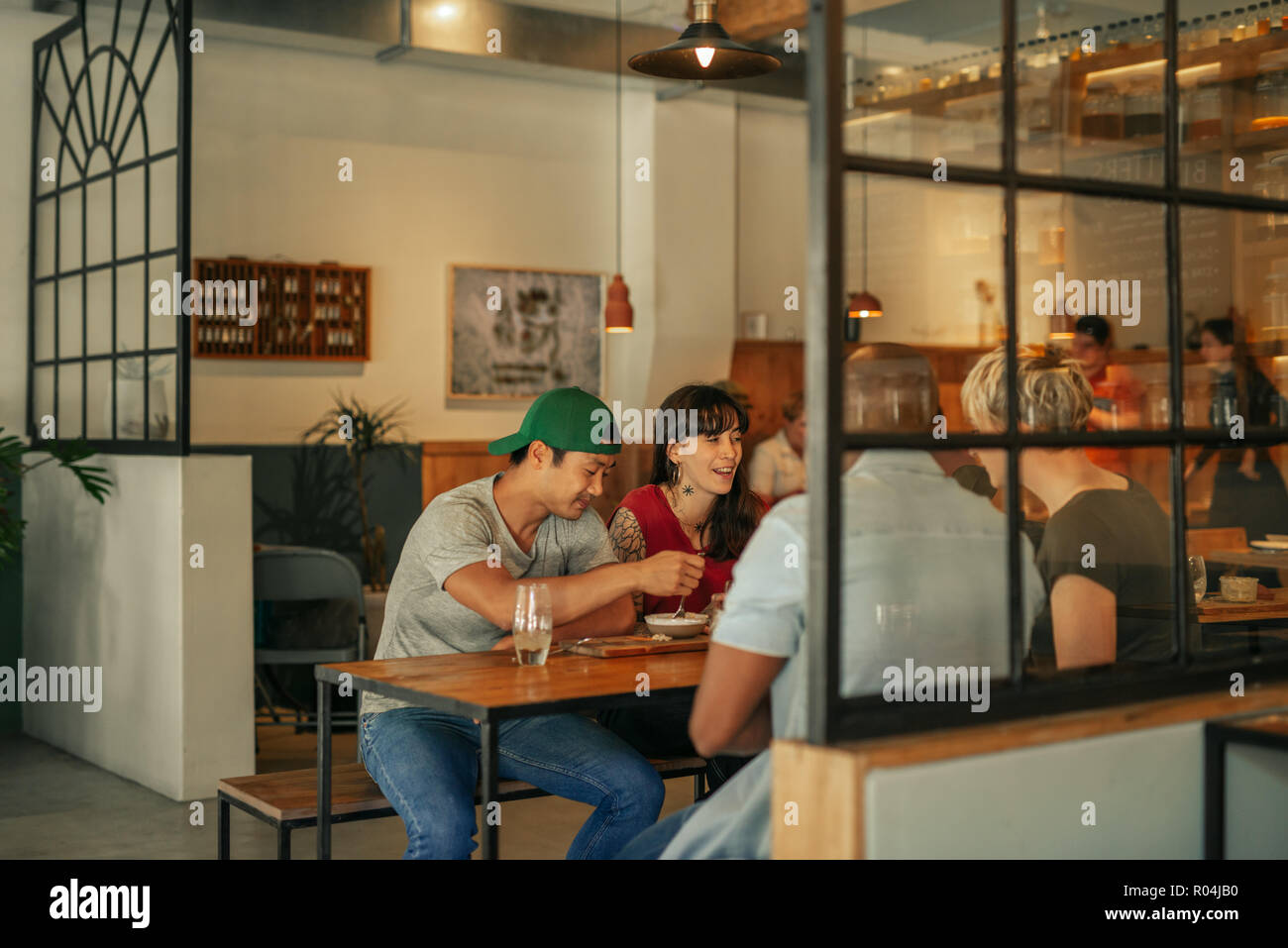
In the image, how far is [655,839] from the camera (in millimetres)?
2348

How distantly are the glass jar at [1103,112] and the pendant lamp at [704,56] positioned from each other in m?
1.57

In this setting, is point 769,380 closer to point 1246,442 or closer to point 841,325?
point 1246,442

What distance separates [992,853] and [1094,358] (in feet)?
13.4

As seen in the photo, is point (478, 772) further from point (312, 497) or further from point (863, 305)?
point (863, 305)

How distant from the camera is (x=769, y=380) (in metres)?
8.55

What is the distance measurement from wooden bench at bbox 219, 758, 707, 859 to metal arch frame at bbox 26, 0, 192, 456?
6.59 ft

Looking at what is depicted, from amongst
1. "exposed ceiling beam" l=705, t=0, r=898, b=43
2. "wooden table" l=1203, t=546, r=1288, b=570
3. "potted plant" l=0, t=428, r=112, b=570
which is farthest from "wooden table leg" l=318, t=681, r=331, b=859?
"exposed ceiling beam" l=705, t=0, r=898, b=43

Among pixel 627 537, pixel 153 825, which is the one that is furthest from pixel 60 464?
pixel 627 537

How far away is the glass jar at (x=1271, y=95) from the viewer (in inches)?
149

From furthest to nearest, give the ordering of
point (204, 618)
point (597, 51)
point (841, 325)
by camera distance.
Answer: point (597, 51), point (204, 618), point (841, 325)

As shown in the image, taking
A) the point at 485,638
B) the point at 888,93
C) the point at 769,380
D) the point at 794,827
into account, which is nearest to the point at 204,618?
the point at 485,638

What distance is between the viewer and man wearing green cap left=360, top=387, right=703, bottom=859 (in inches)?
107

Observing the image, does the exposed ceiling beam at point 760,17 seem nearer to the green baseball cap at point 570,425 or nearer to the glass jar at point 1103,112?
the green baseball cap at point 570,425

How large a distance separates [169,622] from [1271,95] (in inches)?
157
